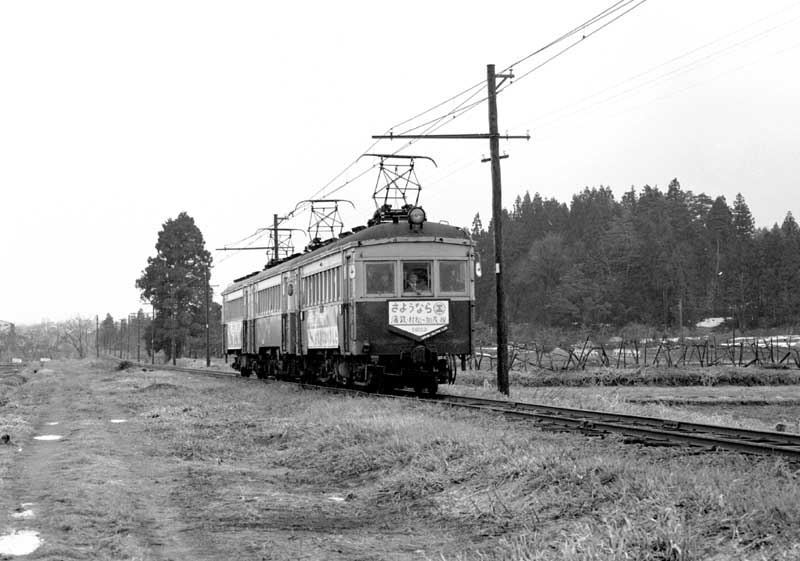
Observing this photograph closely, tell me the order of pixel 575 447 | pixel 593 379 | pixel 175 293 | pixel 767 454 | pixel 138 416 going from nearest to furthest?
pixel 767 454, pixel 575 447, pixel 138 416, pixel 593 379, pixel 175 293

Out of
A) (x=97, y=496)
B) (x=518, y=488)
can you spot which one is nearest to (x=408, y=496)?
(x=518, y=488)

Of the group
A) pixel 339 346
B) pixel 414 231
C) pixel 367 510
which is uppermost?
pixel 414 231

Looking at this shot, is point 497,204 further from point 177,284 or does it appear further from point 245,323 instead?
point 177,284

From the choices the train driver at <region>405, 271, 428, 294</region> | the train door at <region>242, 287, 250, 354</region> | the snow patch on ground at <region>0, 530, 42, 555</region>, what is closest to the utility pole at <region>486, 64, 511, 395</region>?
the train driver at <region>405, 271, 428, 294</region>

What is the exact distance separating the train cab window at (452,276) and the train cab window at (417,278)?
282 mm

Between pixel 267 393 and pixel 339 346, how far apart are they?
4.19 metres

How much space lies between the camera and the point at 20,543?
7066 millimetres

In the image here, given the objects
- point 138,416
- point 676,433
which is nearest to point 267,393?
point 138,416

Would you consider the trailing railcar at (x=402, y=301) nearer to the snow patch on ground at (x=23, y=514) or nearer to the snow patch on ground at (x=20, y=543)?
the snow patch on ground at (x=23, y=514)

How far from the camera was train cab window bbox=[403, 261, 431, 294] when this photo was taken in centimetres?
1966

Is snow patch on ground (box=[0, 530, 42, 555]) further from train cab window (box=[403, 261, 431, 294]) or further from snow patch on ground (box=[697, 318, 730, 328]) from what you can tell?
snow patch on ground (box=[697, 318, 730, 328])

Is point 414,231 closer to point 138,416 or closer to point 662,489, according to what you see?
point 138,416

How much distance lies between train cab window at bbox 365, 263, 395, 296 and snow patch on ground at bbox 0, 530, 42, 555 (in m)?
12.3

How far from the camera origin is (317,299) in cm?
2289
